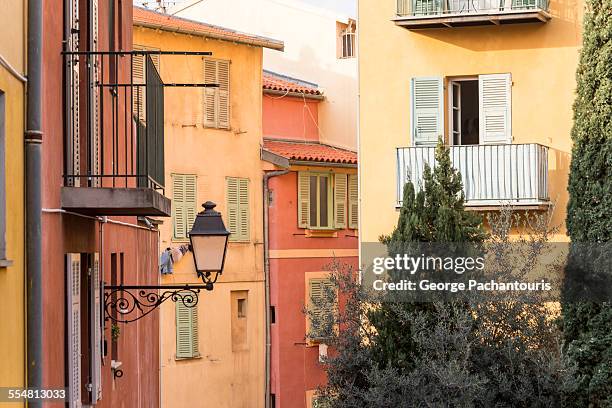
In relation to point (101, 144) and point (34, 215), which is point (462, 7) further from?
point (34, 215)

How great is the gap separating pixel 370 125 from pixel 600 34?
206 inches

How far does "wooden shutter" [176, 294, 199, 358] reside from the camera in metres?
28.9

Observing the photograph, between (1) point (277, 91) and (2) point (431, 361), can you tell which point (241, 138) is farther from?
(2) point (431, 361)

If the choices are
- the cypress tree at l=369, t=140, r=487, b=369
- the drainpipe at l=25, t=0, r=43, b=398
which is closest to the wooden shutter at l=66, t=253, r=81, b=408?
the drainpipe at l=25, t=0, r=43, b=398

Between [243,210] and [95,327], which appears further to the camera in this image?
[243,210]

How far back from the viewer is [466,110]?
22266mm

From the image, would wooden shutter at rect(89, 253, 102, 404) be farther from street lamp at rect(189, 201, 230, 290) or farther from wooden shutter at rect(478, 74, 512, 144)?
wooden shutter at rect(478, 74, 512, 144)

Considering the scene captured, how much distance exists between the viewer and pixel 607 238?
17453 mm

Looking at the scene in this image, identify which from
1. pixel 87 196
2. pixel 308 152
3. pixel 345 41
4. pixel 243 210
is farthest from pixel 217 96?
pixel 87 196

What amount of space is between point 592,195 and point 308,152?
15164mm

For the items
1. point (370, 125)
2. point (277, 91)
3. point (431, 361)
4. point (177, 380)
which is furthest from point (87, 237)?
point (277, 91)

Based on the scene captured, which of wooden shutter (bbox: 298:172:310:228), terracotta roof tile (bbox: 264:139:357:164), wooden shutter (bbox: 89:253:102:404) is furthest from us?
wooden shutter (bbox: 298:172:310:228)

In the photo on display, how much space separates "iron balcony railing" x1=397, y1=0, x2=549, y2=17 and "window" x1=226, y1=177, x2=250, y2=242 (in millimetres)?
9850

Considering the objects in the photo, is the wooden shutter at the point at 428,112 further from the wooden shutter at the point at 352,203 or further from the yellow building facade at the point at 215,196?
the wooden shutter at the point at 352,203
